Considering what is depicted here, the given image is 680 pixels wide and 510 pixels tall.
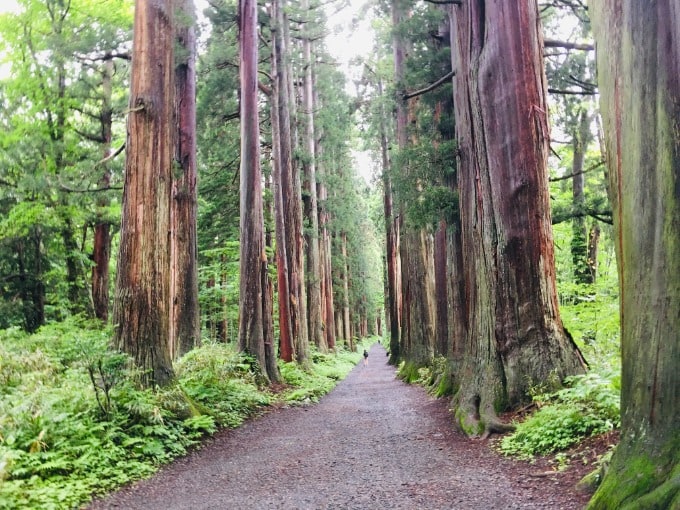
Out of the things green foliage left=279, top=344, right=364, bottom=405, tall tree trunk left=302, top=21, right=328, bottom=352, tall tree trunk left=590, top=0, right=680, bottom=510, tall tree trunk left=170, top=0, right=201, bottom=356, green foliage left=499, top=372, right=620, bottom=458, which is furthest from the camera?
tall tree trunk left=302, top=21, right=328, bottom=352

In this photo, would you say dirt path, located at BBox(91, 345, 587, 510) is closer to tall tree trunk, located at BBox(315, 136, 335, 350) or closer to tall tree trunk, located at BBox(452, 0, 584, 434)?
tall tree trunk, located at BBox(452, 0, 584, 434)

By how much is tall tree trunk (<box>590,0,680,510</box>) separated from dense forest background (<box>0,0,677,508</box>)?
1.16 feet

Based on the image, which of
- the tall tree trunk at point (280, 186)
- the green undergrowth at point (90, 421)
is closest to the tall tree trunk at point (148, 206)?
the green undergrowth at point (90, 421)

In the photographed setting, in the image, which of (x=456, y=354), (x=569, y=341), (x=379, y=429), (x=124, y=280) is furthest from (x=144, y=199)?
(x=456, y=354)

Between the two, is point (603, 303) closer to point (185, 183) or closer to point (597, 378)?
point (597, 378)

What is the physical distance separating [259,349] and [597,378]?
878 cm

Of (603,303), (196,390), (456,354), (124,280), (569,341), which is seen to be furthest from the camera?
(456,354)

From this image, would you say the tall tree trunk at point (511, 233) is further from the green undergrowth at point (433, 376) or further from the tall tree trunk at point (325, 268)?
the tall tree trunk at point (325, 268)

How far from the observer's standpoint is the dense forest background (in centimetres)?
661

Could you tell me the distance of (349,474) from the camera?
5258 millimetres

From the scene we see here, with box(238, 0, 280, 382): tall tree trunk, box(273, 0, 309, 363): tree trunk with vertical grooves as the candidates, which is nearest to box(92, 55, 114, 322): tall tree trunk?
box(273, 0, 309, 363): tree trunk with vertical grooves

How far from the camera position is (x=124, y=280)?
7.14 metres

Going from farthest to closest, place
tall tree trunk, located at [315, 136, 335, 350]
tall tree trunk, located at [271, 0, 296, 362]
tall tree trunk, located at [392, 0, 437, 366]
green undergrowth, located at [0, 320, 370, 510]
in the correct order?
tall tree trunk, located at [315, 136, 335, 350] < tall tree trunk, located at [392, 0, 437, 366] < tall tree trunk, located at [271, 0, 296, 362] < green undergrowth, located at [0, 320, 370, 510]

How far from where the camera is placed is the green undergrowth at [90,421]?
454cm
